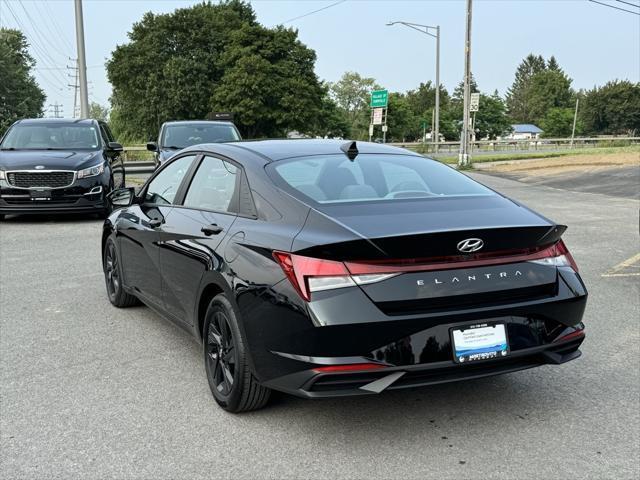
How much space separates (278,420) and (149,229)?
2.00 metres

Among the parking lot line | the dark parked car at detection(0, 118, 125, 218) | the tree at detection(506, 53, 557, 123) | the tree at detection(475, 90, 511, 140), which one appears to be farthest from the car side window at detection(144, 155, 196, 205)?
the tree at detection(506, 53, 557, 123)

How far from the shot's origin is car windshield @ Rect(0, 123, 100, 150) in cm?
1235

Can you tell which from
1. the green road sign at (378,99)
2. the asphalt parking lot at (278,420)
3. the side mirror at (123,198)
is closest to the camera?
the asphalt parking lot at (278,420)

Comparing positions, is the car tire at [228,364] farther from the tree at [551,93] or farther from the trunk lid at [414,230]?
the tree at [551,93]

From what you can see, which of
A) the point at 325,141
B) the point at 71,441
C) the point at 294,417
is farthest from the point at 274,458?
the point at 325,141

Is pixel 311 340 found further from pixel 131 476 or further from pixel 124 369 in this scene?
pixel 124 369

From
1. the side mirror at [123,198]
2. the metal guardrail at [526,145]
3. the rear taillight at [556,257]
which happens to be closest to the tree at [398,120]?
the metal guardrail at [526,145]

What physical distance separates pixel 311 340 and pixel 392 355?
38cm

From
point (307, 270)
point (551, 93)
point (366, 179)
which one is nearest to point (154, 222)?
point (366, 179)

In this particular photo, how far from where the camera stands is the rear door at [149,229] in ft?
16.2

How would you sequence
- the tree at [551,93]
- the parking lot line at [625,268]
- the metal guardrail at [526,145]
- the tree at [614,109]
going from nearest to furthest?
the parking lot line at [625,268] → the metal guardrail at [526,145] → the tree at [614,109] → the tree at [551,93]

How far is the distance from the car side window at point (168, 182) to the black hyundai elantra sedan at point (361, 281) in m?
0.68

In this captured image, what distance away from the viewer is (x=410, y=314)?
316cm

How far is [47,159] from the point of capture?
11.5 m
